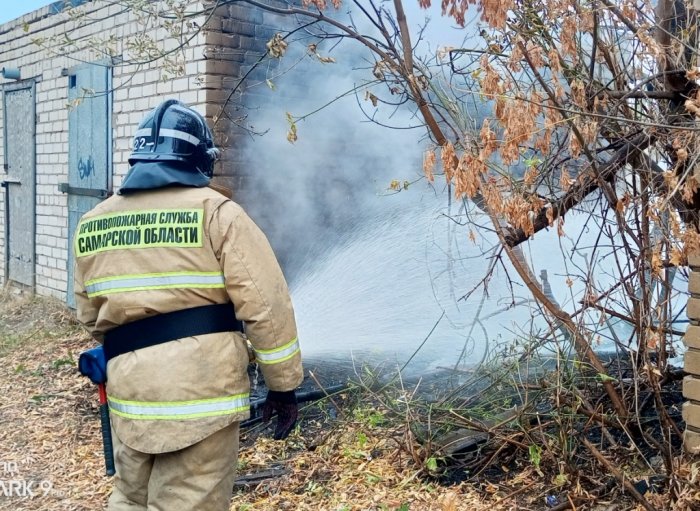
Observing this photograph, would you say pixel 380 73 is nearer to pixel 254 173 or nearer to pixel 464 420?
pixel 464 420

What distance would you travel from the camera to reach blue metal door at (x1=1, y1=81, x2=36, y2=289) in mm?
8992

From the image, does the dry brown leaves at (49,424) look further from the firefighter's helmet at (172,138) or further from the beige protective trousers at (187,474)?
the firefighter's helmet at (172,138)

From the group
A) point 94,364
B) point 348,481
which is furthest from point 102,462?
point 94,364

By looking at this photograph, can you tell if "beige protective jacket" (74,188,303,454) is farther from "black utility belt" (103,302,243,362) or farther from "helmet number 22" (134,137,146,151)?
"helmet number 22" (134,137,146,151)

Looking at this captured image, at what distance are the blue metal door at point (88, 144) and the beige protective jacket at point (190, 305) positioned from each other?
4702 mm

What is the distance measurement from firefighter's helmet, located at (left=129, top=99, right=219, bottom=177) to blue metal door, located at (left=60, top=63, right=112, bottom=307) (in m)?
4.43

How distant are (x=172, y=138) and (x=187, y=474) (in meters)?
1.35

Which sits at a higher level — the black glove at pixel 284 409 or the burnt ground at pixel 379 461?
the black glove at pixel 284 409

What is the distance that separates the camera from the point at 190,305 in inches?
116

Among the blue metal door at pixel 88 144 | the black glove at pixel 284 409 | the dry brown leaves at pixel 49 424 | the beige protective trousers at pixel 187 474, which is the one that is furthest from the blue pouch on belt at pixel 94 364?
the blue metal door at pixel 88 144

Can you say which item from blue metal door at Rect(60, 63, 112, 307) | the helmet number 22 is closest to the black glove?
the helmet number 22

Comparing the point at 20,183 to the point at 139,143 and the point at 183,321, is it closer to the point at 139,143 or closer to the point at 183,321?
the point at 139,143

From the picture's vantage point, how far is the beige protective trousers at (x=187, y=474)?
115 inches

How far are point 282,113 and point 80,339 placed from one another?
2.99 m
